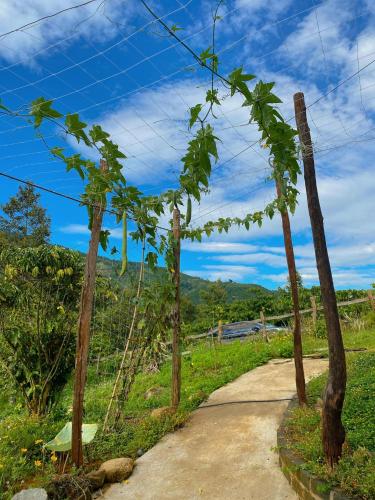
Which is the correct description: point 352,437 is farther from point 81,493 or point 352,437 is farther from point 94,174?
point 94,174

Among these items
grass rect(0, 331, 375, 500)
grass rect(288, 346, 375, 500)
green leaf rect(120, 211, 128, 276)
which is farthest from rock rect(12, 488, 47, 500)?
grass rect(288, 346, 375, 500)

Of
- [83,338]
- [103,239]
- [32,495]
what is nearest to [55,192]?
[103,239]

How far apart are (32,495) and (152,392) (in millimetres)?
5034

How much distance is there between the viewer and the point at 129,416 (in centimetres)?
613

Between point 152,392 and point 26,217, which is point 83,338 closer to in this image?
point 152,392

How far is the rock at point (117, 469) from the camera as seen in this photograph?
388 centimetres

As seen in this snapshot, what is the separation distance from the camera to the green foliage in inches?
228

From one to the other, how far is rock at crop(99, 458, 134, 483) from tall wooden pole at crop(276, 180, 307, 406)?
248cm

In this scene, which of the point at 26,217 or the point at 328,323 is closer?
the point at 328,323

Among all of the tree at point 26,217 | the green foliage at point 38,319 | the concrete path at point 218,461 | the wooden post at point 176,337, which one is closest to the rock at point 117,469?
the concrete path at point 218,461

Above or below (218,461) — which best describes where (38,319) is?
above

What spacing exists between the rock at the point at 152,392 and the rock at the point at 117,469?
3584 mm

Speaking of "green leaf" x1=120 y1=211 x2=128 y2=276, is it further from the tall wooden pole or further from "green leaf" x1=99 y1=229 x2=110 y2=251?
the tall wooden pole

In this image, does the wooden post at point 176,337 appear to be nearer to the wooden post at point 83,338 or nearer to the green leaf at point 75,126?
the wooden post at point 83,338
